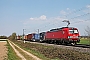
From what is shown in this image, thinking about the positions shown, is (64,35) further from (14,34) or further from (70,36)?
(14,34)

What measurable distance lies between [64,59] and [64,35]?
2566 cm

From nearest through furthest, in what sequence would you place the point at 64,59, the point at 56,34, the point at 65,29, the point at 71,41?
the point at 64,59, the point at 71,41, the point at 65,29, the point at 56,34

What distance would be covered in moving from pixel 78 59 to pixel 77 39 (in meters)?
24.6

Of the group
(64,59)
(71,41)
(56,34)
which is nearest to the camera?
(64,59)

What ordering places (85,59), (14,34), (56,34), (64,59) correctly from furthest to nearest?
(14,34), (56,34), (64,59), (85,59)

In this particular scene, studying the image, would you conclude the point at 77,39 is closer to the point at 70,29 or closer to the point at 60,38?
the point at 70,29

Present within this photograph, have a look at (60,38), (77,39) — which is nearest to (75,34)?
(77,39)

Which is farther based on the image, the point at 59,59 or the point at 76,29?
the point at 76,29

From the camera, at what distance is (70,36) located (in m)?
43.2

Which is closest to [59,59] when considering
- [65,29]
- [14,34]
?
[65,29]

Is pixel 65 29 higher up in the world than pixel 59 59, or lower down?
higher up

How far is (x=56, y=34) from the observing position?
52.5m

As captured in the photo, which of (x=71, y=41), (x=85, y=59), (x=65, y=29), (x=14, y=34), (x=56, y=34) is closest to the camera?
(x=85, y=59)

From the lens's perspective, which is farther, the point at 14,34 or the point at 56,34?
the point at 14,34
